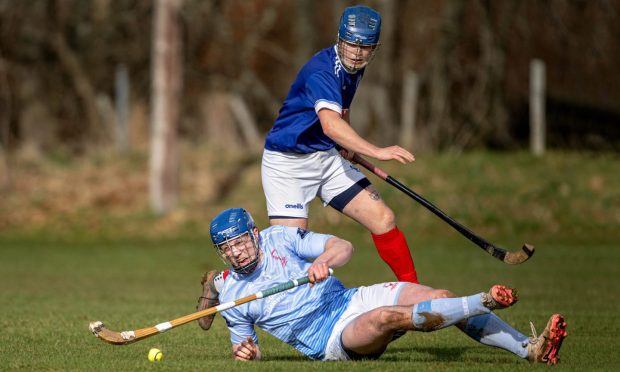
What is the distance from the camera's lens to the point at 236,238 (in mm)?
6664

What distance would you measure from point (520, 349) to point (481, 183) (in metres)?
12.6

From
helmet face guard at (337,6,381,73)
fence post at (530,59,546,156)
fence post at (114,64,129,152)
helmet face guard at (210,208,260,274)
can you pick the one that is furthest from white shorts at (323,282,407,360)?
fence post at (114,64,129,152)

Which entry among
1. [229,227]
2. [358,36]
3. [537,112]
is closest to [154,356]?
[229,227]

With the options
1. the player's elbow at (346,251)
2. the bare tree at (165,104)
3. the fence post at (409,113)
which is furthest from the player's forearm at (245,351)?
the fence post at (409,113)

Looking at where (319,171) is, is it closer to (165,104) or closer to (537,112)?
(165,104)

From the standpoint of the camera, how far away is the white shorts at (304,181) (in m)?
8.55

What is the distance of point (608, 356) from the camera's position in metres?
7.48

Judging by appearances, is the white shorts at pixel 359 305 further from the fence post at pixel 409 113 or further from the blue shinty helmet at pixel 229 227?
the fence post at pixel 409 113

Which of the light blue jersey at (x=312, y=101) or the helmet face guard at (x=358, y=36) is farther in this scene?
the light blue jersey at (x=312, y=101)

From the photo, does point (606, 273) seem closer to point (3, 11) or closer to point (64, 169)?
point (64, 169)

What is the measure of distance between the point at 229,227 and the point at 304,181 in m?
2.01

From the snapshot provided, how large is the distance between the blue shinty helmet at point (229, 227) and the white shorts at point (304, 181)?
71.6 inches

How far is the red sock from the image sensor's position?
8.41m

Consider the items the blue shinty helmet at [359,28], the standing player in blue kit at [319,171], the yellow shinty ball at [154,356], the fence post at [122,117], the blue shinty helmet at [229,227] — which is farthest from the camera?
the fence post at [122,117]
